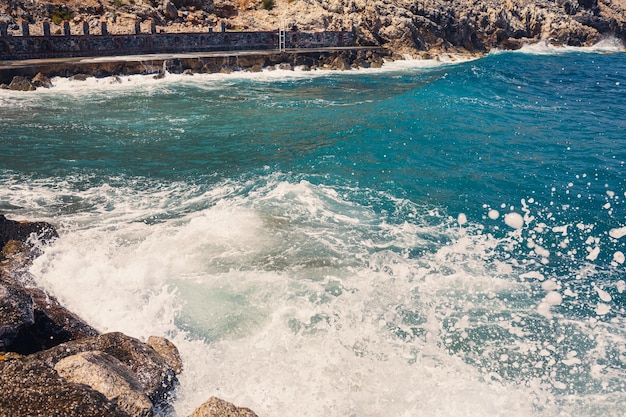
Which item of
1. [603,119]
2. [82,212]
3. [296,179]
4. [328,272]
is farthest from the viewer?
[603,119]

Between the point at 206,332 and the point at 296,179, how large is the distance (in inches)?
305

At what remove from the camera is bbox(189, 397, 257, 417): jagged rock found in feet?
19.3

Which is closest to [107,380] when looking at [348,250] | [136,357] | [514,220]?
[136,357]

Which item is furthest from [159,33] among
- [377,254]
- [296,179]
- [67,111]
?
[377,254]

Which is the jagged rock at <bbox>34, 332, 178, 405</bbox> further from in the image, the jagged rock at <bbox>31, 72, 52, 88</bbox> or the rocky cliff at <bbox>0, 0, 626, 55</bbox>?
the rocky cliff at <bbox>0, 0, 626, 55</bbox>

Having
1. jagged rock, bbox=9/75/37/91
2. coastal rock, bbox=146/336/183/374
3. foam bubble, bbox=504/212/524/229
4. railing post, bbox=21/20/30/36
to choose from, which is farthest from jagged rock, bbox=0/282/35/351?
railing post, bbox=21/20/30/36

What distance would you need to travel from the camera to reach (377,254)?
11.1 m

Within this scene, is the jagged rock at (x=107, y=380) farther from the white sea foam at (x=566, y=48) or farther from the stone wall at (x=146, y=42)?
the white sea foam at (x=566, y=48)

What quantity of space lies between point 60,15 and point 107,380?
40656 mm

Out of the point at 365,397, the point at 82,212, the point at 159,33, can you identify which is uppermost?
the point at 159,33

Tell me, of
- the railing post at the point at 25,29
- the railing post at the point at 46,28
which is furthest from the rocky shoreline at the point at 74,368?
the railing post at the point at 46,28

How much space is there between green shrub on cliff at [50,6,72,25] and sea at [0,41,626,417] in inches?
722

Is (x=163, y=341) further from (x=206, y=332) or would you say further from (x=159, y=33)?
(x=159, y=33)

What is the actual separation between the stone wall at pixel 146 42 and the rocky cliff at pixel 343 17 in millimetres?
2076
